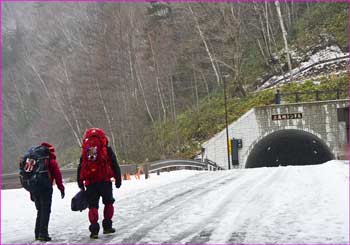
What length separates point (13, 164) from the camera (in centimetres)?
6222

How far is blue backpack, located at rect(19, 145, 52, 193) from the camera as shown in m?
6.72

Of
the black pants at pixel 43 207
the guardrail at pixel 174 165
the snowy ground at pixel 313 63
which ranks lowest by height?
the black pants at pixel 43 207

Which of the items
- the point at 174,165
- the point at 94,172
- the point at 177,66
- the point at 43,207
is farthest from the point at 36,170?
the point at 177,66

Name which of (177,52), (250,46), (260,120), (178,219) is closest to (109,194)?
(178,219)

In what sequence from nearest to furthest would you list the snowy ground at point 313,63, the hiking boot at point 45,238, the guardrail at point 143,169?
the hiking boot at point 45,238 → the guardrail at point 143,169 → the snowy ground at point 313,63

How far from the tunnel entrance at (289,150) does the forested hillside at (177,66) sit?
353 centimetres

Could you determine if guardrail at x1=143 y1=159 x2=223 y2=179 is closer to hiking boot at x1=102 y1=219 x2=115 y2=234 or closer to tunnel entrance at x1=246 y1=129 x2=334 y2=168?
tunnel entrance at x1=246 y1=129 x2=334 y2=168

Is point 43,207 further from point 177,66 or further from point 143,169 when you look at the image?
point 177,66

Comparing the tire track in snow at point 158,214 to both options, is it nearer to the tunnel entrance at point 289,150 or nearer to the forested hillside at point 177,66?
the tunnel entrance at point 289,150

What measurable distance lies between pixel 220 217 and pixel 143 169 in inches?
511

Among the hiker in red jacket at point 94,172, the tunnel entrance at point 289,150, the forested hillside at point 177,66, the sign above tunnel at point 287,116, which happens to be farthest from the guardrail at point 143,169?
the hiker in red jacket at point 94,172

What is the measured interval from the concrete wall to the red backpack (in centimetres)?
2616

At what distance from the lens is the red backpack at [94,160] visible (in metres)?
6.55

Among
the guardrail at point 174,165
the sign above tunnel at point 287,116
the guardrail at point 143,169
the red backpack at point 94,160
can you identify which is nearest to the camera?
the red backpack at point 94,160
